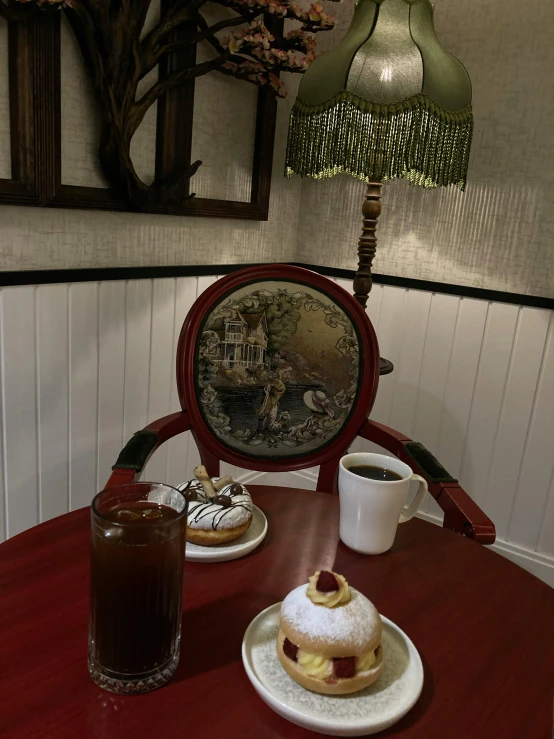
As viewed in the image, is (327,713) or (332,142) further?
(332,142)

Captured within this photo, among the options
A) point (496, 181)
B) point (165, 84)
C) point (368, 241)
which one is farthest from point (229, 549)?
point (496, 181)

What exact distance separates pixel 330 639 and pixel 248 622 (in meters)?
0.15

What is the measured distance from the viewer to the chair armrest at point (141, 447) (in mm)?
982

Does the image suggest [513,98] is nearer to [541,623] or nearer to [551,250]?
[551,250]

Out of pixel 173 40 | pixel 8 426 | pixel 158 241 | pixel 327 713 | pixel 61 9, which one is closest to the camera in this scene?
pixel 327 713

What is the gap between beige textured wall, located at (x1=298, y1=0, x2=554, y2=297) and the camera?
1756 millimetres

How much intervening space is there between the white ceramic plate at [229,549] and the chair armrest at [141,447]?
0.52 ft

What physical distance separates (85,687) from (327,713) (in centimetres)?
24

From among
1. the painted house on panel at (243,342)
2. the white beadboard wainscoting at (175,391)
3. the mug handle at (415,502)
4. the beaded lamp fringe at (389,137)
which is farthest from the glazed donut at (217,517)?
the beaded lamp fringe at (389,137)

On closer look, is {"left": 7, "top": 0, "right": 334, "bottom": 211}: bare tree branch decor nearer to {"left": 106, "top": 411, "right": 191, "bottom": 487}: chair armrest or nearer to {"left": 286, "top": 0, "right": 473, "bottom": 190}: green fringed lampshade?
{"left": 286, "top": 0, "right": 473, "bottom": 190}: green fringed lampshade

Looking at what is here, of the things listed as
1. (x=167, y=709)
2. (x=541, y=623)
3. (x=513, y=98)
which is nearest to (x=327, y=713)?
(x=167, y=709)

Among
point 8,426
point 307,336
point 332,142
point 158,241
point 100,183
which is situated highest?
point 332,142

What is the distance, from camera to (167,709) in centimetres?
57

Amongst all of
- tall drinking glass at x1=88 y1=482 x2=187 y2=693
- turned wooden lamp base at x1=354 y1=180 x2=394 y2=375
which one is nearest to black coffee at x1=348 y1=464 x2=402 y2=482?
tall drinking glass at x1=88 y1=482 x2=187 y2=693
